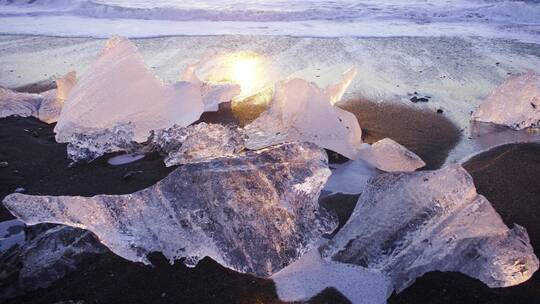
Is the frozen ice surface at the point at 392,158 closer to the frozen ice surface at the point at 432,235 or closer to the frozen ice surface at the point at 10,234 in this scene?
the frozen ice surface at the point at 432,235

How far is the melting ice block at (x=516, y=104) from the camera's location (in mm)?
3146

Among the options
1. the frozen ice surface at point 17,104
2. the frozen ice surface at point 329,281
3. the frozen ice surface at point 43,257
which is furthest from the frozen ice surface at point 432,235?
the frozen ice surface at point 17,104

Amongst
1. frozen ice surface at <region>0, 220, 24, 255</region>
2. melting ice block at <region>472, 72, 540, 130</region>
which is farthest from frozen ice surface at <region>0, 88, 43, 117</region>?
melting ice block at <region>472, 72, 540, 130</region>

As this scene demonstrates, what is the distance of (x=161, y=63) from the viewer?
4.79 m

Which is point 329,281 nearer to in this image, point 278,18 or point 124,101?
point 124,101

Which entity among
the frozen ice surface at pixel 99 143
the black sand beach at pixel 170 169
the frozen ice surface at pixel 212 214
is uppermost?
the frozen ice surface at pixel 212 214

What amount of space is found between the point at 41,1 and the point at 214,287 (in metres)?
9.06

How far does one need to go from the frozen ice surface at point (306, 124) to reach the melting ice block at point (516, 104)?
1125 millimetres

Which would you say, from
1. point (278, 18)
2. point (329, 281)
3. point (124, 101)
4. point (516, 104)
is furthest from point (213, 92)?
point (278, 18)

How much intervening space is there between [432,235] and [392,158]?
0.84 m

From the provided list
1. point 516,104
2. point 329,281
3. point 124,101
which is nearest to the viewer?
point 329,281

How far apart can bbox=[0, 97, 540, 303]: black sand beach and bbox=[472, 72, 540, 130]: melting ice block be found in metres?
0.29

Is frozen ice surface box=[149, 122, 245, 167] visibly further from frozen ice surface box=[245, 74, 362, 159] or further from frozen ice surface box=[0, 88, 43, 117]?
frozen ice surface box=[0, 88, 43, 117]

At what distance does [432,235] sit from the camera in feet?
5.95
